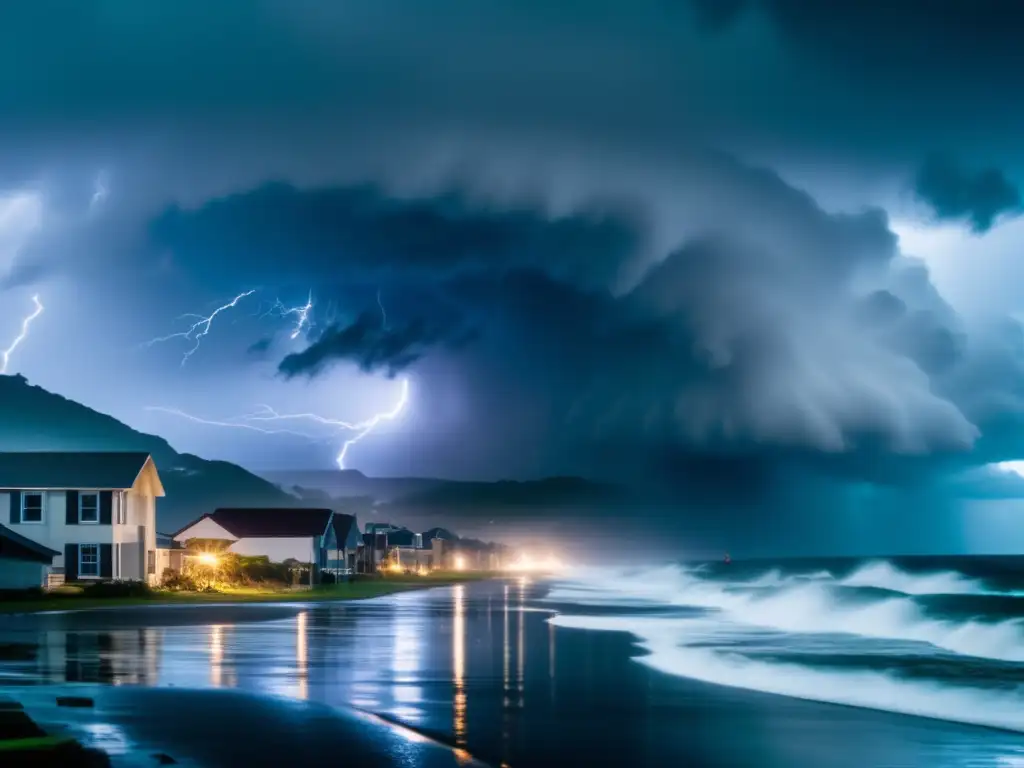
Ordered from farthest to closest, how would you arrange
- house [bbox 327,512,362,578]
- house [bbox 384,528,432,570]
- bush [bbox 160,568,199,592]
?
1. house [bbox 384,528,432,570]
2. house [bbox 327,512,362,578]
3. bush [bbox 160,568,199,592]

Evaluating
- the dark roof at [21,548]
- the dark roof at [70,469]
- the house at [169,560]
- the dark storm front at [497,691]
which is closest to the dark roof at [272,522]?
the house at [169,560]

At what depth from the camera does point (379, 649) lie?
120ft

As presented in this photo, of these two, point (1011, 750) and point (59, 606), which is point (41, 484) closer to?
point (59, 606)

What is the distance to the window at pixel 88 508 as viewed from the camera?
7756 centimetres


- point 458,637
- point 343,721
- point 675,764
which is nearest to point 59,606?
point 458,637

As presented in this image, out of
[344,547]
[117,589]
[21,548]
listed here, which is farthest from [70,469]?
[344,547]

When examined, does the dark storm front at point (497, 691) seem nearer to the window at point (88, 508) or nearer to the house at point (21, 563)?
the house at point (21, 563)

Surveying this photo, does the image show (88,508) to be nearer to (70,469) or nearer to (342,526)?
(70,469)

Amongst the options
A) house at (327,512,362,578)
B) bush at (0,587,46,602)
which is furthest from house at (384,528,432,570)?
bush at (0,587,46,602)

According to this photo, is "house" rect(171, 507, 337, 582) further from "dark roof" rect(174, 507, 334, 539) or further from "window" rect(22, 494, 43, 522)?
"window" rect(22, 494, 43, 522)

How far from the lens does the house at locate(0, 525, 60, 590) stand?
66.9 meters

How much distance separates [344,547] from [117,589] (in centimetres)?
5892

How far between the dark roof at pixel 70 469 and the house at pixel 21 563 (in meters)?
6.23

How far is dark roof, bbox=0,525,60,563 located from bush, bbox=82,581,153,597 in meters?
2.76
